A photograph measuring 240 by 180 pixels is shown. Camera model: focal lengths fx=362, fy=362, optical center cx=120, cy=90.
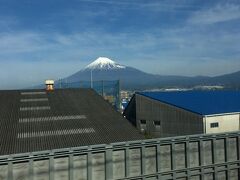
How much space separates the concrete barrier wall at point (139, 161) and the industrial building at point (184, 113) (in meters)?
26.8

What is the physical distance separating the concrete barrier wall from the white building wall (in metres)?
26.6

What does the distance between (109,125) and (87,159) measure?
15.0 m

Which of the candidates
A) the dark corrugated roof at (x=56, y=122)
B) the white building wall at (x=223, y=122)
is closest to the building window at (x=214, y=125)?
the white building wall at (x=223, y=122)

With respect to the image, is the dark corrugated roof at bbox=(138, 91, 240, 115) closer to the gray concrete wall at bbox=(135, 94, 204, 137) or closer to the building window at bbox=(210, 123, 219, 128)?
the gray concrete wall at bbox=(135, 94, 204, 137)

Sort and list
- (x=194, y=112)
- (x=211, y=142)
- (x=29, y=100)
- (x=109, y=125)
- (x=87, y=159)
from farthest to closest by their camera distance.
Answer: (x=194, y=112) → (x=29, y=100) → (x=109, y=125) → (x=211, y=142) → (x=87, y=159)

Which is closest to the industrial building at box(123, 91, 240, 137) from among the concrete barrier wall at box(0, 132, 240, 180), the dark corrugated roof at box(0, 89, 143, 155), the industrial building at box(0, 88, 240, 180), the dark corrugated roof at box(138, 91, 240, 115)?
the dark corrugated roof at box(138, 91, 240, 115)

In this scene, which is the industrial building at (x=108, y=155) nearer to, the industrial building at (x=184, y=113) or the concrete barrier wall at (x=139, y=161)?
the concrete barrier wall at (x=139, y=161)

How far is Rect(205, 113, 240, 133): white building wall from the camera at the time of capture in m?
44.0

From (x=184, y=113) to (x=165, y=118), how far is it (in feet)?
12.4

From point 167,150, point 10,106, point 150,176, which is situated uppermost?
point 10,106

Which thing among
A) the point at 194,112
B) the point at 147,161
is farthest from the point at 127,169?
the point at 194,112

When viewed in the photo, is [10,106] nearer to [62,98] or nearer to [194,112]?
[62,98]

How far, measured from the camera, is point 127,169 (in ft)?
50.0

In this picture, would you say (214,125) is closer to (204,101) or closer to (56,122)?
(204,101)
